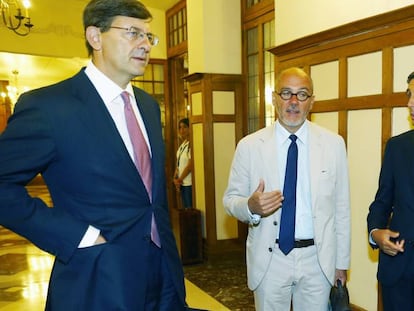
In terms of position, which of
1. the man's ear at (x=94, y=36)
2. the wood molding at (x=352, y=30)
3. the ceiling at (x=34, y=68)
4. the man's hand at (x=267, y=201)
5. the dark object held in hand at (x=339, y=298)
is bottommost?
the dark object held in hand at (x=339, y=298)

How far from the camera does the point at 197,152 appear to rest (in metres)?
4.65

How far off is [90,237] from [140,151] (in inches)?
12.4

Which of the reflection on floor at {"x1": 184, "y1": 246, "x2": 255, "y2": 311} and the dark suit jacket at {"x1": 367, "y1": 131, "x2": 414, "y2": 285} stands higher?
the dark suit jacket at {"x1": 367, "y1": 131, "x2": 414, "y2": 285}

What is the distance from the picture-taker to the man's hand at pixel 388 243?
170 cm

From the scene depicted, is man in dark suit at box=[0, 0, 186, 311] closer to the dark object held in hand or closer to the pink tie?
the pink tie

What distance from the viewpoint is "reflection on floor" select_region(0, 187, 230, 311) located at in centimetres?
322

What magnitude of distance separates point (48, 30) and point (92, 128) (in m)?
5.30

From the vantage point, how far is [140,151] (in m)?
1.22

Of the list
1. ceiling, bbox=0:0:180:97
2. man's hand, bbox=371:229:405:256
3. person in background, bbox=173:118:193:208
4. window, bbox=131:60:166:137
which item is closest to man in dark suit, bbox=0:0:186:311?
man's hand, bbox=371:229:405:256

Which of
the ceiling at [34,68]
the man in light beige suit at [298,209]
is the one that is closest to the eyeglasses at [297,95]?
the man in light beige suit at [298,209]

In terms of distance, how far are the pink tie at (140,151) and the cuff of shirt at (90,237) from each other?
A: 0.65 feet

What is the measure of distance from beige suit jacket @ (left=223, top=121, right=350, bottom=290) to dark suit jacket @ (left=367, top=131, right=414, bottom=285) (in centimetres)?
17

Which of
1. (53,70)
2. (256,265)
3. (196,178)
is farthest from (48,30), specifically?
(256,265)

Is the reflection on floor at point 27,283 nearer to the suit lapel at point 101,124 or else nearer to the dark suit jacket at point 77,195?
the dark suit jacket at point 77,195
